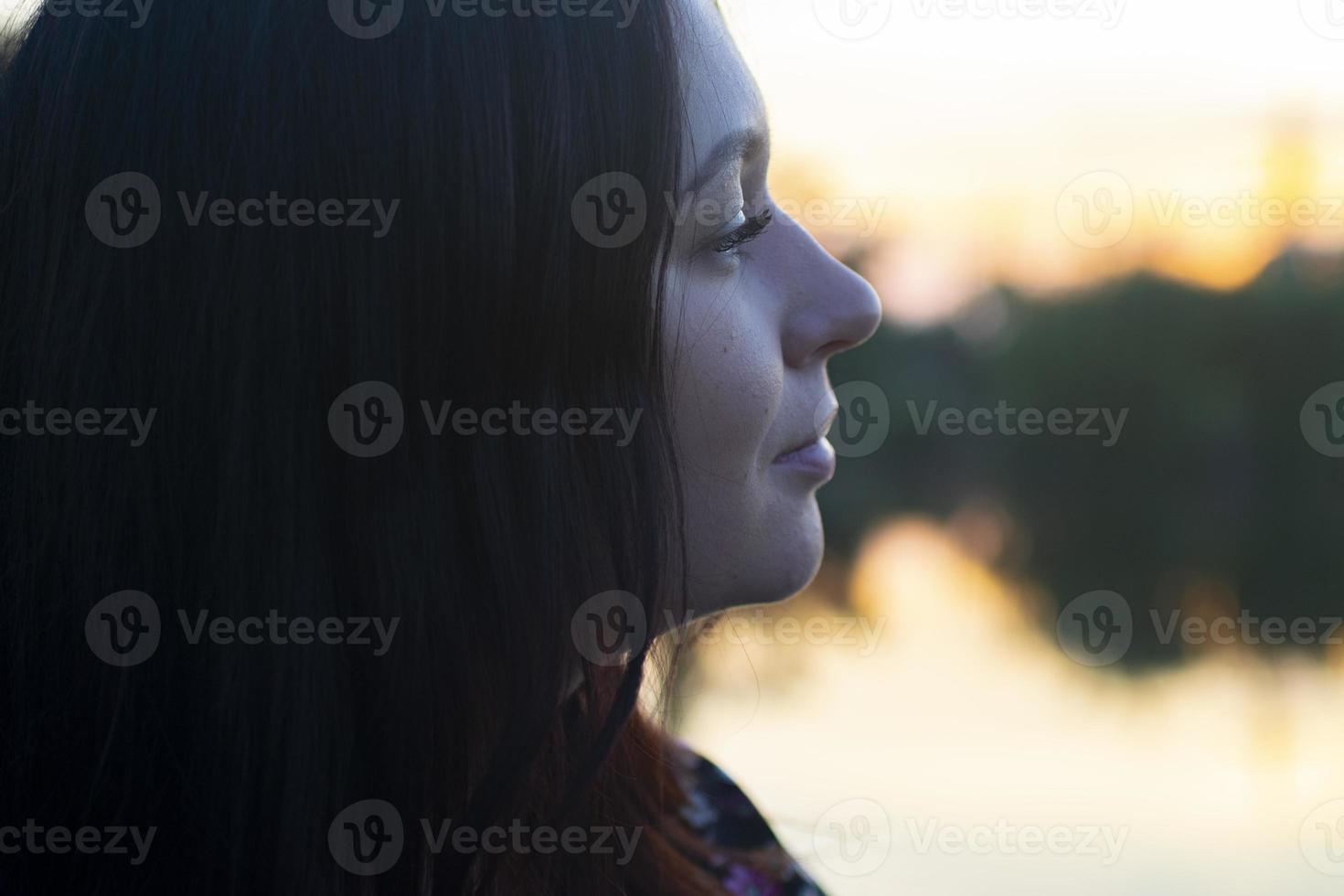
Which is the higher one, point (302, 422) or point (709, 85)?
point (709, 85)

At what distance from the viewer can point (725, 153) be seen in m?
Result: 0.93

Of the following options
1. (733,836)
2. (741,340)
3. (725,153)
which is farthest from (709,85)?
(733,836)

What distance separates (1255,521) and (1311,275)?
3004mm

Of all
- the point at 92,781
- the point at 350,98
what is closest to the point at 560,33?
the point at 350,98

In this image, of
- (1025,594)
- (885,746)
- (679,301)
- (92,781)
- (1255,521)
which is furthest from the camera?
(1255,521)

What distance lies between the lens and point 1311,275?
1180 cm

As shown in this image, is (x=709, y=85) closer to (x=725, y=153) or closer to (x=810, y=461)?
(x=725, y=153)

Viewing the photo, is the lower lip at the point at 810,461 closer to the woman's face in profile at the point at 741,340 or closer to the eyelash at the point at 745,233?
the woman's face in profile at the point at 741,340

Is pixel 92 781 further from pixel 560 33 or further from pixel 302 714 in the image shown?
pixel 560 33

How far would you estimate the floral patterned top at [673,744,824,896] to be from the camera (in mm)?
1165

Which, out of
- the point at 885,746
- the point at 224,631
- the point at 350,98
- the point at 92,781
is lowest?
the point at 885,746

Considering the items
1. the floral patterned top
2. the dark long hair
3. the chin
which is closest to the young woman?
the dark long hair

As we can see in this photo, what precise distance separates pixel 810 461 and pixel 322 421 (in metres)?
0.42

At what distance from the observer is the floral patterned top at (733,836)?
1.17 m
